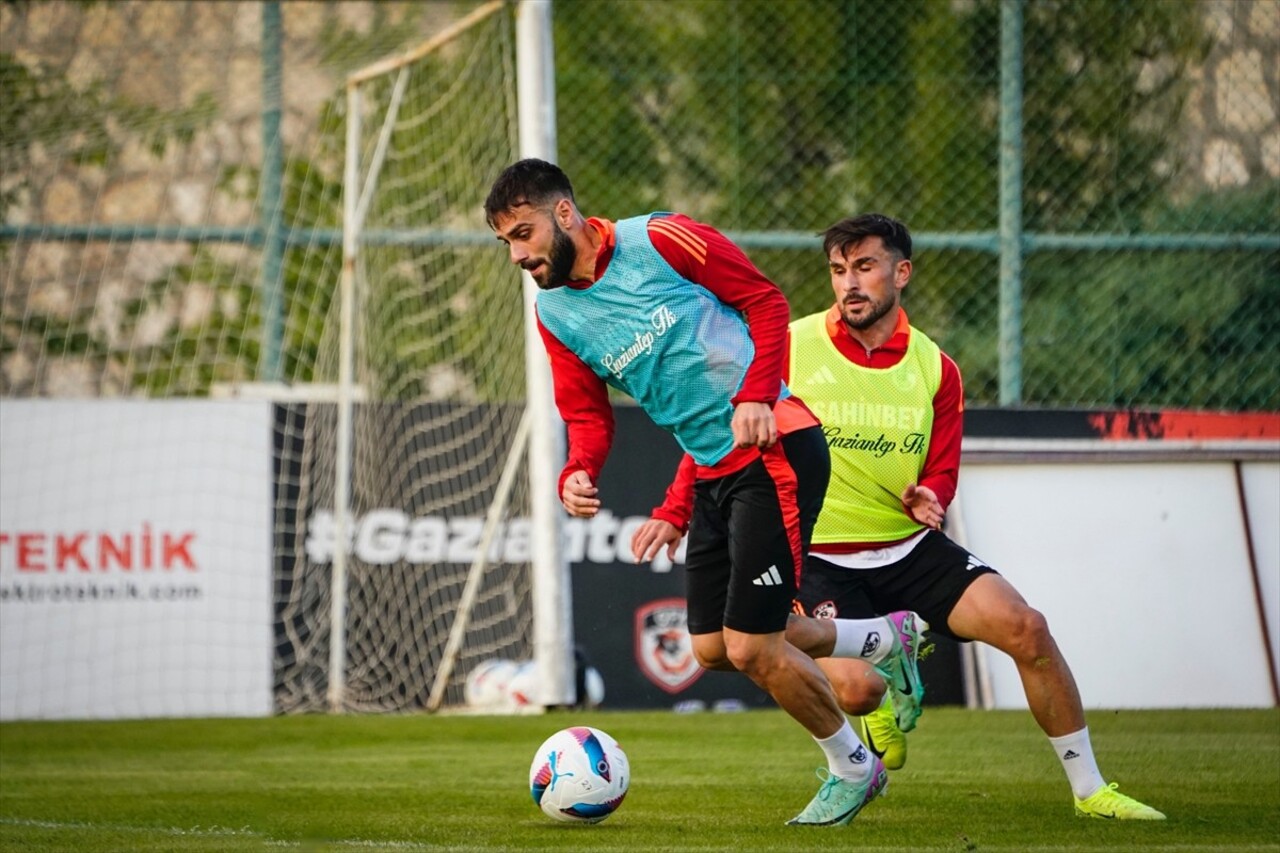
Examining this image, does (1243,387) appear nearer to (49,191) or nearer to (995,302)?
(995,302)

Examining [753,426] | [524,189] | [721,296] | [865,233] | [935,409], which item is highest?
[865,233]

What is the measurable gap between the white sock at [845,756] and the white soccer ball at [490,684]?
554 cm

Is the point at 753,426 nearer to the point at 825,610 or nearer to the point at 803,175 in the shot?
the point at 825,610

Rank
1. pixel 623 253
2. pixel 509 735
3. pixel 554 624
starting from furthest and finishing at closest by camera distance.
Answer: pixel 554 624 → pixel 509 735 → pixel 623 253

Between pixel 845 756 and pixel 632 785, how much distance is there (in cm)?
151

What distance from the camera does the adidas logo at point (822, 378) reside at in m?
7.15

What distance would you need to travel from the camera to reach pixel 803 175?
532 inches

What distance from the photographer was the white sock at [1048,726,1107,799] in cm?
605

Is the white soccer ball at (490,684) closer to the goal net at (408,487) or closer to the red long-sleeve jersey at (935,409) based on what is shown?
the goal net at (408,487)

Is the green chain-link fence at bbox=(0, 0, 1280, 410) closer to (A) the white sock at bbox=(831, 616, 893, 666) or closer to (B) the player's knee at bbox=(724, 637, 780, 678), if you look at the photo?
→ (A) the white sock at bbox=(831, 616, 893, 666)

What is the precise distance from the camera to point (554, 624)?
1101cm

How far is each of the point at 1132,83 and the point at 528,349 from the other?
4926 millimetres

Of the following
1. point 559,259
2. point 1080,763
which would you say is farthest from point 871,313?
point 1080,763

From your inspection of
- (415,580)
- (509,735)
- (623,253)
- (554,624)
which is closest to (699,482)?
(623,253)
